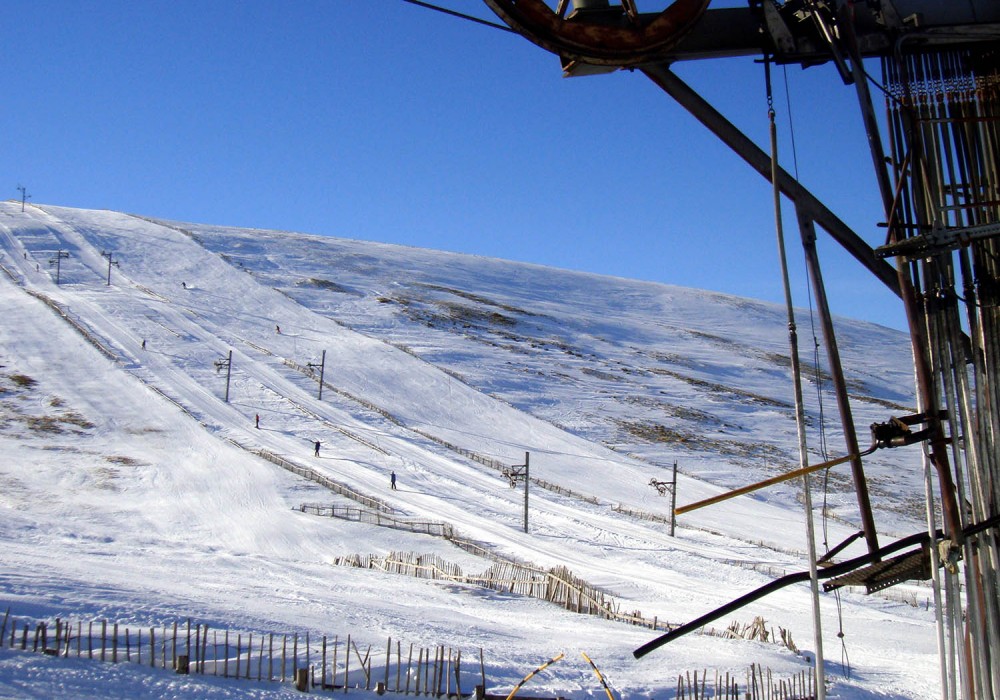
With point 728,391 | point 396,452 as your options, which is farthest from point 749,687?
point 728,391

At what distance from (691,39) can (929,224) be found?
9.28 feet

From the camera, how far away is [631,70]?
747 cm

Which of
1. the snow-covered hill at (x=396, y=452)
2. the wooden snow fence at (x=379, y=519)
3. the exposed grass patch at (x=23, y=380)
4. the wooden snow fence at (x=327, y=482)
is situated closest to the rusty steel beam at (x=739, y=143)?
the snow-covered hill at (x=396, y=452)

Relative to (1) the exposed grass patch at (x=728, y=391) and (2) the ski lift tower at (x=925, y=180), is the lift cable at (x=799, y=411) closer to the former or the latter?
(2) the ski lift tower at (x=925, y=180)

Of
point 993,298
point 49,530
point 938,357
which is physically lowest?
point 49,530

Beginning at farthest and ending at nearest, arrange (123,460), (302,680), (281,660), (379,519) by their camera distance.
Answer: (123,460) → (379,519) → (281,660) → (302,680)

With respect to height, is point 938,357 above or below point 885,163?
below

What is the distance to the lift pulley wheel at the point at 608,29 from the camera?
7.00 meters

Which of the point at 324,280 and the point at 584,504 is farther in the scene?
the point at 324,280

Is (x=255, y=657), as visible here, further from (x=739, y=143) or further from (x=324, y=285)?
(x=324, y=285)

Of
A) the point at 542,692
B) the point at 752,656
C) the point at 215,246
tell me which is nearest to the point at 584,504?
the point at 752,656

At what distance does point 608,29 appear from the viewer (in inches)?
282

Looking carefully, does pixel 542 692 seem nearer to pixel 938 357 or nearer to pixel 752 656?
pixel 752 656

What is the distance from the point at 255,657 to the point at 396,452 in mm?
39922
